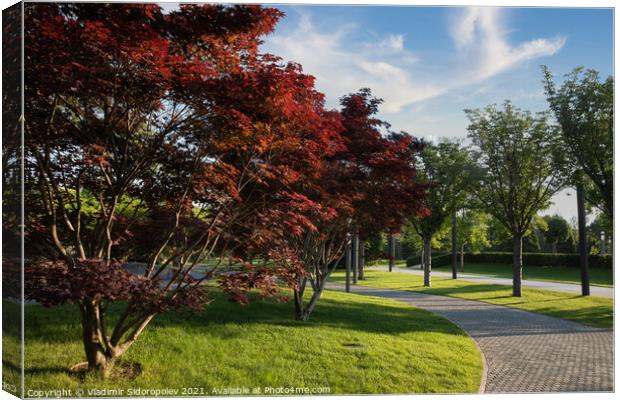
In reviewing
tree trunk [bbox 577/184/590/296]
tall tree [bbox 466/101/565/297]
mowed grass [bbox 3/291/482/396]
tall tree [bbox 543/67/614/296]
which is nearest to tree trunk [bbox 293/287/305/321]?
mowed grass [bbox 3/291/482/396]

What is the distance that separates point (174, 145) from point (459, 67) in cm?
431

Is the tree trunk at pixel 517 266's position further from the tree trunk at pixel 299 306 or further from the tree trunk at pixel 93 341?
the tree trunk at pixel 93 341

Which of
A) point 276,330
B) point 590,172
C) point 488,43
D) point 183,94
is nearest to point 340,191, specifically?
point 276,330

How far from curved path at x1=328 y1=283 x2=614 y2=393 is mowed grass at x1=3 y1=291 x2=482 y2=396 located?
41cm

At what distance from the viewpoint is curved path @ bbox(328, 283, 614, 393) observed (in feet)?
20.3

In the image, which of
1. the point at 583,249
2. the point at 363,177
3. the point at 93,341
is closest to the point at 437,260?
the point at 583,249

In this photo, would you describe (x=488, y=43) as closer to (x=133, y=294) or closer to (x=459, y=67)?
(x=459, y=67)

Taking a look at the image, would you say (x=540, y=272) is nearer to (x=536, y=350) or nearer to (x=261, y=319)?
(x=536, y=350)

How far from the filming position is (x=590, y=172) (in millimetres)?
9234

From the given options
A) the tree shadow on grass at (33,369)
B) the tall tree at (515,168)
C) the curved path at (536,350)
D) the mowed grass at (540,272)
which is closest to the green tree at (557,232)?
the mowed grass at (540,272)

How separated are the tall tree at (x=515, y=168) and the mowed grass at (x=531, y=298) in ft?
3.19

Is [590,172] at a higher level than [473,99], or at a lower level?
lower

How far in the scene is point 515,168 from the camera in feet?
49.2

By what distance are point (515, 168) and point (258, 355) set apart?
38.6ft
